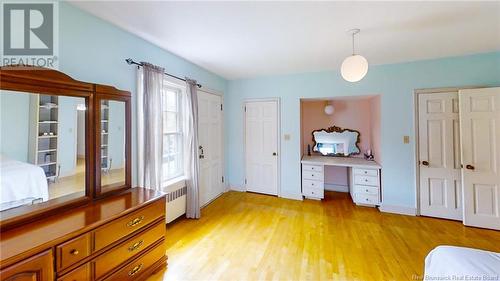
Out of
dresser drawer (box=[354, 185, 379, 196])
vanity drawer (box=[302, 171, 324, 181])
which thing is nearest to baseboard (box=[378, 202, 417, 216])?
dresser drawer (box=[354, 185, 379, 196])

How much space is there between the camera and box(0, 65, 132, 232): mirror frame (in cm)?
132

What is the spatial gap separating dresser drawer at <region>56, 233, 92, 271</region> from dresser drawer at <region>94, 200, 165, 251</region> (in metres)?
0.06

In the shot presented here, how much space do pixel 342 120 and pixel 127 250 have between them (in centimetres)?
430

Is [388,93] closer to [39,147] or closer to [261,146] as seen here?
[261,146]

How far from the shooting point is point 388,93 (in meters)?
3.43

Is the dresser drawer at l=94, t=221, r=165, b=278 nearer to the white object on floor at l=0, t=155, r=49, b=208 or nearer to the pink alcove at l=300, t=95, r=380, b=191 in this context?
the white object on floor at l=0, t=155, r=49, b=208

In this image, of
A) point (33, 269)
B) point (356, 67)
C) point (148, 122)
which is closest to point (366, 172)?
point (356, 67)

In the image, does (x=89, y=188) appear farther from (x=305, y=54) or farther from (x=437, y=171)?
(x=437, y=171)

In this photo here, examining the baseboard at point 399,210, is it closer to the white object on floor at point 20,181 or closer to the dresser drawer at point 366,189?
the dresser drawer at point 366,189

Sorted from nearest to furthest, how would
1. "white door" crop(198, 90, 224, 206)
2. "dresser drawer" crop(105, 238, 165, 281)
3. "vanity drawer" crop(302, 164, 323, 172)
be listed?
"dresser drawer" crop(105, 238, 165, 281)
"white door" crop(198, 90, 224, 206)
"vanity drawer" crop(302, 164, 323, 172)

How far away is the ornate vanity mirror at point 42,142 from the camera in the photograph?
1.35 m

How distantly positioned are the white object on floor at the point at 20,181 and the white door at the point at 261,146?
330cm

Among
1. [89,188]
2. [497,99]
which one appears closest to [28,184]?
[89,188]

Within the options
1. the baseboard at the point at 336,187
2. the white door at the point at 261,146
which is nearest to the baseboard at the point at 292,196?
the white door at the point at 261,146
